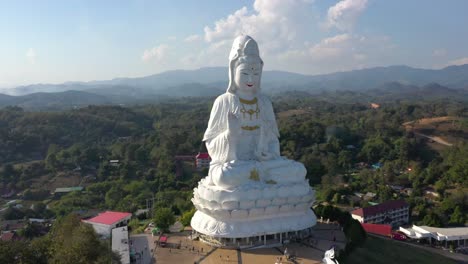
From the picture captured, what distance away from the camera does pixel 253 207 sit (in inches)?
547

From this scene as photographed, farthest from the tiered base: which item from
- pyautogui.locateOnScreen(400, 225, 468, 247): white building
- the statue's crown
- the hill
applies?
the hill

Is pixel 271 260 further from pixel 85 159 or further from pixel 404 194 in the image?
pixel 85 159

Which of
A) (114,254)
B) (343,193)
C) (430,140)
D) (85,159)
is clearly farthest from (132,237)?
(430,140)

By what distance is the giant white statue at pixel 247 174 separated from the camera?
45.7ft

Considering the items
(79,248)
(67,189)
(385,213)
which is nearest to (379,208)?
(385,213)

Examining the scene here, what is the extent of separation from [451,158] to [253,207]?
26876mm

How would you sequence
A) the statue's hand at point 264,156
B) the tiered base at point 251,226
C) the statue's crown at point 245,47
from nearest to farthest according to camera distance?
the tiered base at point 251,226, the statue's hand at point 264,156, the statue's crown at point 245,47

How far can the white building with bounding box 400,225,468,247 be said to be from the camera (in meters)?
19.1

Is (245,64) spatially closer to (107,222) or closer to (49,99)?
(107,222)

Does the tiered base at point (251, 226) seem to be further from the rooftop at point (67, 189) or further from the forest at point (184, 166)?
the rooftop at point (67, 189)

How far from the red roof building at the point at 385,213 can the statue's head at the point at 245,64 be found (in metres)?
9.89

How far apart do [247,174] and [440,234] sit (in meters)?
10.6

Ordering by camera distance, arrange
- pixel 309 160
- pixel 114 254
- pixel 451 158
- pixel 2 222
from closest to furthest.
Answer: pixel 114 254
pixel 2 222
pixel 451 158
pixel 309 160

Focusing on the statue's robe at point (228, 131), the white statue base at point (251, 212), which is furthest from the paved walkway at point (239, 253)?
the statue's robe at point (228, 131)
